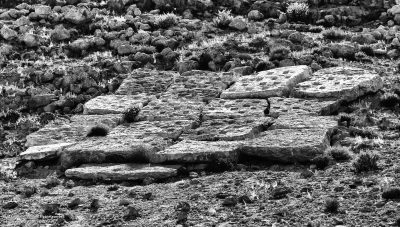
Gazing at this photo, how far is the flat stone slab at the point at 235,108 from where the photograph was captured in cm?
1762

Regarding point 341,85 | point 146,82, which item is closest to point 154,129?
point 146,82

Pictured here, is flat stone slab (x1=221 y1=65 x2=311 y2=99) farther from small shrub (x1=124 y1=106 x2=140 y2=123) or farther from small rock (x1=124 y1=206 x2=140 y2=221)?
small rock (x1=124 y1=206 x2=140 y2=221)

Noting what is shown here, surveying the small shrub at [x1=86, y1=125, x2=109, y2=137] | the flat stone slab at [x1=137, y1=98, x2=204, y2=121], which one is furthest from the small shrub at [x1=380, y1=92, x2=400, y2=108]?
the small shrub at [x1=86, y1=125, x2=109, y2=137]

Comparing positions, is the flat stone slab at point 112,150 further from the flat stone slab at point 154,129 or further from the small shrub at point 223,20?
the small shrub at point 223,20

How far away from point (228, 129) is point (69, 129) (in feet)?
12.3

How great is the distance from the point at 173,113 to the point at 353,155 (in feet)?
15.4

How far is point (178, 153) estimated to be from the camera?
51.4ft

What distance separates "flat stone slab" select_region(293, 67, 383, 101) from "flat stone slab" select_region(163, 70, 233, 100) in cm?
192

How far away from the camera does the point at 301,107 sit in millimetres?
17562

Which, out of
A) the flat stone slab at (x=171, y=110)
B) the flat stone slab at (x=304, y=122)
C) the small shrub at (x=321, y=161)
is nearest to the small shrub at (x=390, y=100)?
the flat stone slab at (x=304, y=122)

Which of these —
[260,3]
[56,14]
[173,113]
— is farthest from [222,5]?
[173,113]

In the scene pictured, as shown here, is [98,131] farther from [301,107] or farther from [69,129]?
[301,107]

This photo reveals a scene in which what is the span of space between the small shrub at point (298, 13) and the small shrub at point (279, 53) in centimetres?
390

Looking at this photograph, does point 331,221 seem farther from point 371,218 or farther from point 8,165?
point 8,165
